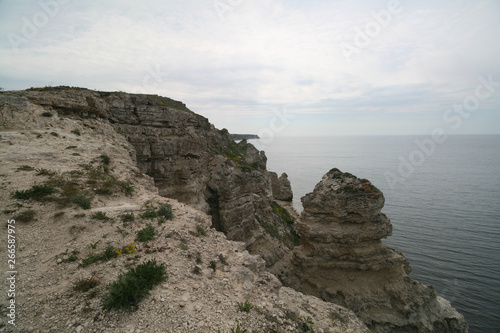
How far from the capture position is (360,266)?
19547mm

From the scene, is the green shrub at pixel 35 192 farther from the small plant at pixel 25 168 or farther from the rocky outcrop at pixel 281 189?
the rocky outcrop at pixel 281 189

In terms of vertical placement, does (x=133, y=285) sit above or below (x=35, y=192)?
below

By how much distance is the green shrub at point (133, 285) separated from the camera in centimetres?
647

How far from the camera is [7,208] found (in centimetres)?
940

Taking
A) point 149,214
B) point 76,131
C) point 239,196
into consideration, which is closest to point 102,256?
point 149,214

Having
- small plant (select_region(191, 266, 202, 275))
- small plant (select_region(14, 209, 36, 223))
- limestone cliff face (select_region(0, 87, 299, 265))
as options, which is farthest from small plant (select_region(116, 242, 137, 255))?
limestone cliff face (select_region(0, 87, 299, 265))

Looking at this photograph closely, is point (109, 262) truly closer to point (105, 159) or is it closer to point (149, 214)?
point (149, 214)

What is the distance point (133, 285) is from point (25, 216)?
6.01 metres

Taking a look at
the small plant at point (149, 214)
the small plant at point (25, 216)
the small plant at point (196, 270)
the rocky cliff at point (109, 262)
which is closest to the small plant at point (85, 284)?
the rocky cliff at point (109, 262)

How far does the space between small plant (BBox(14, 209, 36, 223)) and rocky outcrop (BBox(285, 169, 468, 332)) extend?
18.9 metres

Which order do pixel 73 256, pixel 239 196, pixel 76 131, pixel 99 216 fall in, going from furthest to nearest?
pixel 239 196
pixel 76 131
pixel 99 216
pixel 73 256

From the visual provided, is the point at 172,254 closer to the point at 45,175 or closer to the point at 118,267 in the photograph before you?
the point at 118,267

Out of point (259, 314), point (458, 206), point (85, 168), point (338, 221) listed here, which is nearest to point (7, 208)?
point (85, 168)

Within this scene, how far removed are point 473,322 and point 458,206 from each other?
3540 centimetres
